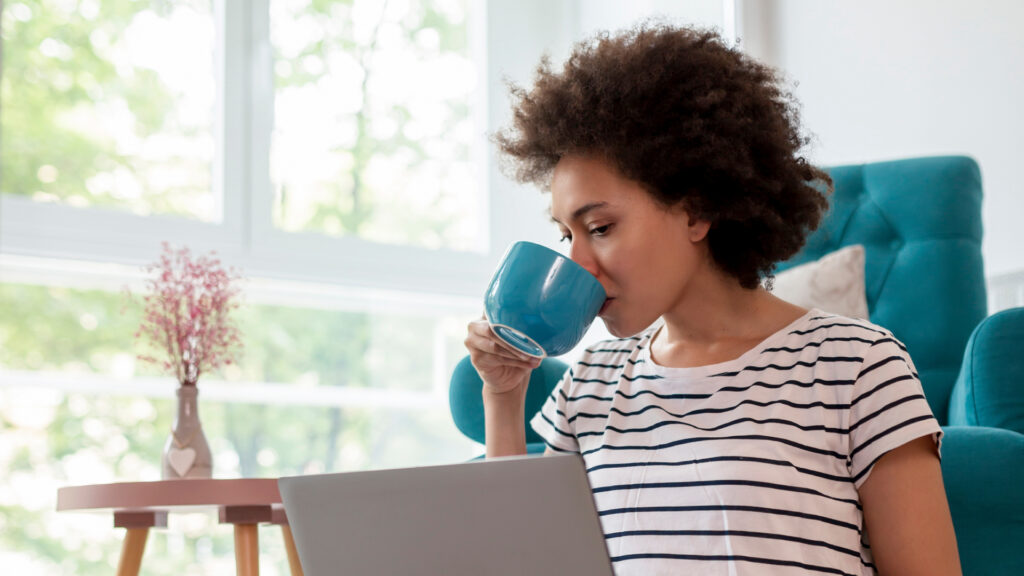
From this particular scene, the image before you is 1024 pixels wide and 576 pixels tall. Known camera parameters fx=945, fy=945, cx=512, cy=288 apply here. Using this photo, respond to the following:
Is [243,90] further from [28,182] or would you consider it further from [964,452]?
[964,452]

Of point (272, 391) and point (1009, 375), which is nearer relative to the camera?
point (1009, 375)

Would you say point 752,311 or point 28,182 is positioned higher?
point 28,182

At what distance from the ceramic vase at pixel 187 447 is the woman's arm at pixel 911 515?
1.26 meters

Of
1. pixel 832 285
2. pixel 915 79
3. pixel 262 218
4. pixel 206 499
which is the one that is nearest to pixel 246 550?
pixel 206 499

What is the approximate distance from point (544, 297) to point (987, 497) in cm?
58

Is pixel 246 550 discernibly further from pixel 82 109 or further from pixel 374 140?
pixel 374 140

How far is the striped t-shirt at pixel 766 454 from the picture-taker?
0.90 m

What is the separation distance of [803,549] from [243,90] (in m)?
2.57

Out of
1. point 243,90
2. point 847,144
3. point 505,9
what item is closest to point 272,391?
point 243,90

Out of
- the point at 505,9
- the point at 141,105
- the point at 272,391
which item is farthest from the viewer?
Answer: the point at 505,9

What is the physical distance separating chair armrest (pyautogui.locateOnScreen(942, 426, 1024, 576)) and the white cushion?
0.68m

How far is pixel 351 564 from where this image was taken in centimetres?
67

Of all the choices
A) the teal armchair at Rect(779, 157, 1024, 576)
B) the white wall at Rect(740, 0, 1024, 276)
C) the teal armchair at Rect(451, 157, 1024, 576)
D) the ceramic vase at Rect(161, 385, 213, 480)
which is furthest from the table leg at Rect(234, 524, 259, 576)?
the white wall at Rect(740, 0, 1024, 276)

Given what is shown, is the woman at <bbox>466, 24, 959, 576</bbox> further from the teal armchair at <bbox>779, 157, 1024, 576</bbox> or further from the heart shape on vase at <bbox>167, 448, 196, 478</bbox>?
the heart shape on vase at <bbox>167, 448, 196, 478</bbox>
